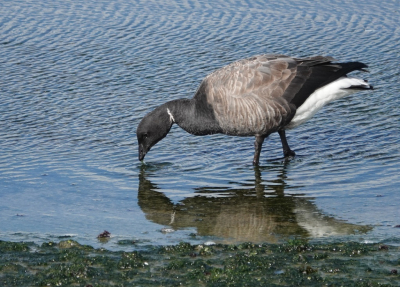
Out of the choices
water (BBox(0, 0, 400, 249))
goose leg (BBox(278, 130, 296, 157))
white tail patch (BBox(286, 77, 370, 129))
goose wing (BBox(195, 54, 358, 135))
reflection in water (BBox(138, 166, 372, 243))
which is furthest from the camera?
goose leg (BBox(278, 130, 296, 157))

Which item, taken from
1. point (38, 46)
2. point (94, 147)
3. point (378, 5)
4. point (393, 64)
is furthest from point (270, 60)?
point (378, 5)

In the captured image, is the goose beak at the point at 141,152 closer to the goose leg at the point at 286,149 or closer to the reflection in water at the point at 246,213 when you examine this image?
the reflection in water at the point at 246,213

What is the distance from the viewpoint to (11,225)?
23.2 feet

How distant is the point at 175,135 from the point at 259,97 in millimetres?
1983

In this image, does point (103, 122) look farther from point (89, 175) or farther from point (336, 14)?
point (336, 14)

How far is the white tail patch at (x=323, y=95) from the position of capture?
9.29 m

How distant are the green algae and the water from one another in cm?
47

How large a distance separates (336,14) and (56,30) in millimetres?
6406

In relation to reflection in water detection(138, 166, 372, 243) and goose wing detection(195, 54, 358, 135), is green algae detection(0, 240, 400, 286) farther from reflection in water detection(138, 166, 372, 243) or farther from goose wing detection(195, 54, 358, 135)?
goose wing detection(195, 54, 358, 135)

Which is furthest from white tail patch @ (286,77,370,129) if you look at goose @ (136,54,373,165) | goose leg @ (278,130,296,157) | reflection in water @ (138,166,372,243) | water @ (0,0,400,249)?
reflection in water @ (138,166,372,243)

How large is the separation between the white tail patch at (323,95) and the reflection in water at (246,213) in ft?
3.45

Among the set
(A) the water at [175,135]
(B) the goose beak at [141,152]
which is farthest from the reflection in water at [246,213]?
(B) the goose beak at [141,152]

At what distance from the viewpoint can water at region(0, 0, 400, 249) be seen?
7.26 metres

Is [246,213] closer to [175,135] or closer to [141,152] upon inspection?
[141,152]
